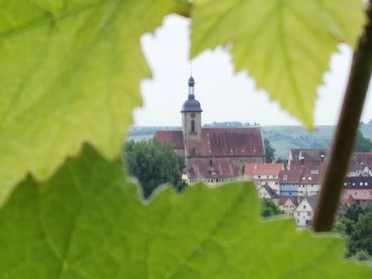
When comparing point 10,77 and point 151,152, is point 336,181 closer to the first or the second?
point 10,77

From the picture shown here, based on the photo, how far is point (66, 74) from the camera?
18 cm

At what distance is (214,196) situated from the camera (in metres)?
0.14

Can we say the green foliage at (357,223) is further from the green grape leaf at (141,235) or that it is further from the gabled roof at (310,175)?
the green grape leaf at (141,235)

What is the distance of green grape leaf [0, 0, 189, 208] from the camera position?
0.17 metres

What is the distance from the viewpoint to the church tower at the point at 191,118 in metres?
3.81

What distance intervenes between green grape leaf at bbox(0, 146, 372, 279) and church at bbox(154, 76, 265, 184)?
144 inches

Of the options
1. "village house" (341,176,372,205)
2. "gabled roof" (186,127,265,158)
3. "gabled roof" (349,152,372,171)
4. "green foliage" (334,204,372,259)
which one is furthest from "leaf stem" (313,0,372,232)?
"gabled roof" (349,152,372,171)

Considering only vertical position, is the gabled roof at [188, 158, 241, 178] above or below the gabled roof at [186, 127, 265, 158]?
below

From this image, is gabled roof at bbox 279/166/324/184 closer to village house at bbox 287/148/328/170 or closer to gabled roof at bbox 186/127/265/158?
village house at bbox 287/148/328/170

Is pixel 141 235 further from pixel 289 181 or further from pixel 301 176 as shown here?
pixel 289 181

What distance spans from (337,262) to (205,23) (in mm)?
92

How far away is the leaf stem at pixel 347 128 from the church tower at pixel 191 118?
11.2 feet

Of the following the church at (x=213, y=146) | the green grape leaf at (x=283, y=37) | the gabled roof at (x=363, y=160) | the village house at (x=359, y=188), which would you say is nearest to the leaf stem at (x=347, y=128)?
the green grape leaf at (x=283, y=37)

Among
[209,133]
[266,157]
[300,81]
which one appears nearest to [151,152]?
[300,81]
